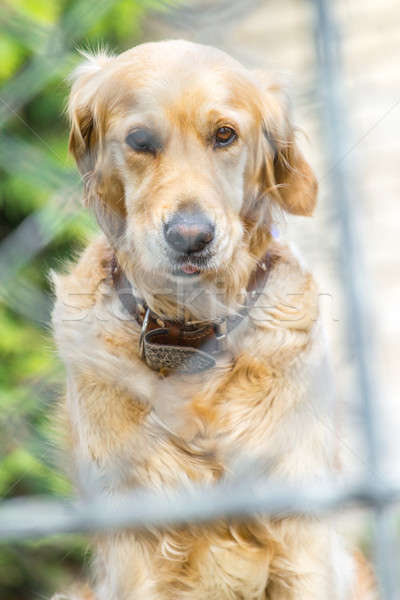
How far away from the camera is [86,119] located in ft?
5.14

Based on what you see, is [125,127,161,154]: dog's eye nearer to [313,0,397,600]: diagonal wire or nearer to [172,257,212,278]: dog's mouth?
[172,257,212,278]: dog's mouth

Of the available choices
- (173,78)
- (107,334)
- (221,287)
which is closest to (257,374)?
(221,287)

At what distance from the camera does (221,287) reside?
1508 millimetres

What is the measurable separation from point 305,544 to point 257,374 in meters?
0.36

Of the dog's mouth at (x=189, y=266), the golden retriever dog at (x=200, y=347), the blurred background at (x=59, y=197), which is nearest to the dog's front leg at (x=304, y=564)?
the golden retriever dog at (x=200, y=347)

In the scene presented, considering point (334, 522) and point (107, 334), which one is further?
point (334, 522)

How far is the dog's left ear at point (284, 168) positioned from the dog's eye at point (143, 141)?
0.25 m

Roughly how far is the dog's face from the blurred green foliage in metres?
0.10

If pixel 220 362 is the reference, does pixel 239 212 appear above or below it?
above

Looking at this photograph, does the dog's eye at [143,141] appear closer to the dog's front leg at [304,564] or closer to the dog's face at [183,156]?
the dog's face at [183,156]

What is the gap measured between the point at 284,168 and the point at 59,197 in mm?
467

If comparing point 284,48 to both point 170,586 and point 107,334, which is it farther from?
point 170,586

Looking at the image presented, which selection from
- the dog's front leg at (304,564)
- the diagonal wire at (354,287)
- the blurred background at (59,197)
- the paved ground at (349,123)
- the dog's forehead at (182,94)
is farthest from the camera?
the dog's front leg at (304,564)

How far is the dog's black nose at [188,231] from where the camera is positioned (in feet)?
4.35
